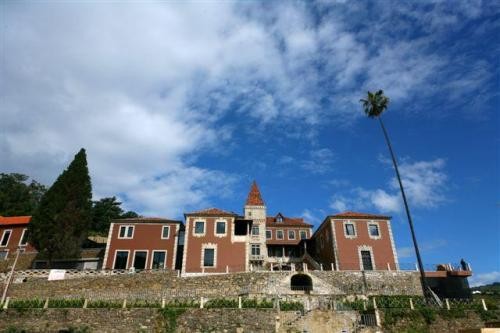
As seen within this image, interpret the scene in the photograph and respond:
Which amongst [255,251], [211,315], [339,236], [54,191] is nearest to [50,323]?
[211,315]

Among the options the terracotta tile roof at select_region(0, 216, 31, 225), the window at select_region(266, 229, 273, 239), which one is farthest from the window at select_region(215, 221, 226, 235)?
the terracotta tile roof at select_region(0, 216, 31, 225)

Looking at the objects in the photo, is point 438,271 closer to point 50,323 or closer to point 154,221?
point 154,221

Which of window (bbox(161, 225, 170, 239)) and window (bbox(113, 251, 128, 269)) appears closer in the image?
window (bbox(113, 251, 128, 269))

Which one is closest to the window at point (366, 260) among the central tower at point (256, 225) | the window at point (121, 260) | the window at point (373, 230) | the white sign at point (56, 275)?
the window at point (373, 230)

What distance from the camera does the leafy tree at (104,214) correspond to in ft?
199

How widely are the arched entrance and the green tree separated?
76.7ft

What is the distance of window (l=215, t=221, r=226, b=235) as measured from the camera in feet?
117

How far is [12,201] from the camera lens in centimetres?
5691

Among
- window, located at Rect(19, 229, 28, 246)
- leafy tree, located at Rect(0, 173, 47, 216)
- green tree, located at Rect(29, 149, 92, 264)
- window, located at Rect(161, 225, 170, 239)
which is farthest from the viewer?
leafy tree, located at Rect(0, 173, 47, 216)

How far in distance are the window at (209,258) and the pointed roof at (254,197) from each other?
11741 mm

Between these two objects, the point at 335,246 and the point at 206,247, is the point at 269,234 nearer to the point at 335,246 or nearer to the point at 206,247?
the point at 335,246

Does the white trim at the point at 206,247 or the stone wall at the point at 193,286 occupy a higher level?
the white trim at the point at 206,247

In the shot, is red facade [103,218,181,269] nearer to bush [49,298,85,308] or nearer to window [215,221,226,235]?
window [215,221,226,235]

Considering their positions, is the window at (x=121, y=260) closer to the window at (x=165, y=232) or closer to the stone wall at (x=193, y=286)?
the window at (x=165, y=232)
